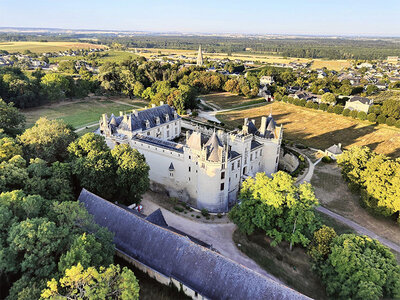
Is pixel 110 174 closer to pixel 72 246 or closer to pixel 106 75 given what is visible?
pixel 72 246

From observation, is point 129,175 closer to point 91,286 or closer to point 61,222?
point 61,222

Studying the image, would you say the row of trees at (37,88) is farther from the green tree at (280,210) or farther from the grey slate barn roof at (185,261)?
the green tree at (280,210)

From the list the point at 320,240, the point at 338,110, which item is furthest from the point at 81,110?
the point at 338,110

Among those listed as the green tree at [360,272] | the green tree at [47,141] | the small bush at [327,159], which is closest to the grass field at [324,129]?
the small bush at [327,159]

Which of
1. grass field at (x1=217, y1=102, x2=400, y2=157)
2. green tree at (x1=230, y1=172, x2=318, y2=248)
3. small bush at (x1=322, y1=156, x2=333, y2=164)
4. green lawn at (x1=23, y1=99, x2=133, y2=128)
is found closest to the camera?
green tree at (x1=230, y1=172, x2=318, y2=248)

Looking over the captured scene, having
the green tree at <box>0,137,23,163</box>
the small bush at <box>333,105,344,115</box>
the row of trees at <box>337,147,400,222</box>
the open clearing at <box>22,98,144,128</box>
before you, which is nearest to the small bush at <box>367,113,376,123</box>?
the small bush at <box>333,105,344,115</box>

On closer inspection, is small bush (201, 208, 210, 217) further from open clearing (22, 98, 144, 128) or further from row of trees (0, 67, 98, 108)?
row of trees (0, 67, 98, 108)
